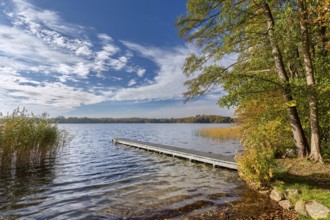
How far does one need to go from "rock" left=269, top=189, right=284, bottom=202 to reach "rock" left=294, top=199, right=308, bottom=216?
796mm

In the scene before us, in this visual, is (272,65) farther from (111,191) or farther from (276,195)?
(111,191)

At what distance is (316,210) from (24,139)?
13.8 metres

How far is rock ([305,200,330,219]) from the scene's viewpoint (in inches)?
197

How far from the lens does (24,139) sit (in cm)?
1288

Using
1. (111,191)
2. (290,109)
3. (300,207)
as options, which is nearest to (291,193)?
(300,207)

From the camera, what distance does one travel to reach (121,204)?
7398mm

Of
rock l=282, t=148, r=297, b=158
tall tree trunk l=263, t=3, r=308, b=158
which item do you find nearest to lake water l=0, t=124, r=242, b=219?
rock l=282, t=148, r=297, b=158

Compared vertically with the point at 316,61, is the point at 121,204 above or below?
below

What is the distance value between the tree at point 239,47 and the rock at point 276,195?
4.02 meters

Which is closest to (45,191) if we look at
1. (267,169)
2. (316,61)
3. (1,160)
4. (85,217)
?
(85,217)

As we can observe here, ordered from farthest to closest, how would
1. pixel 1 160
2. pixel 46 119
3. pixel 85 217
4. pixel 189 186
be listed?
1. pixel 46 119
2. pixel 1 160
3. pixel 189 186
4. pixel 85 217

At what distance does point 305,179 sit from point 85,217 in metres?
7.26

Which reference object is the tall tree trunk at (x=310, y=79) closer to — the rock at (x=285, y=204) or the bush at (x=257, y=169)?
the bush at (x=257, y=169)

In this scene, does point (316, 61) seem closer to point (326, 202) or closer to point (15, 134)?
point (326, 202)
